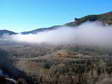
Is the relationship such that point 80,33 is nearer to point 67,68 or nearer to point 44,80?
point 67,68

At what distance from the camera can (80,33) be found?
184625mm

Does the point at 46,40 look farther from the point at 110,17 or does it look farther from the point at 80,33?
the point at 110,17

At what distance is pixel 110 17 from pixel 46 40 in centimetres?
4746

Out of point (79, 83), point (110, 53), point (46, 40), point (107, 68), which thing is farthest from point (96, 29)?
point (79, 83)

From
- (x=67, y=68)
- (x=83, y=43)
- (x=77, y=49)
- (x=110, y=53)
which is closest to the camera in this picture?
(x=67, y=68)

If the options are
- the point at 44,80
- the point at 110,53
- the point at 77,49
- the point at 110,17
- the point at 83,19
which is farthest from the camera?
the point at 83,19

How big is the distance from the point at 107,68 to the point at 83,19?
410ft

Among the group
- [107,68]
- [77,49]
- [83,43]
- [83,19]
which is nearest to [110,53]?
[77,49]

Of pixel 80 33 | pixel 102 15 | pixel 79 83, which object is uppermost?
pixel 102 15

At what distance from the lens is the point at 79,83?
173ft

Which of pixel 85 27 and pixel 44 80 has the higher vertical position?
pixel 85 27

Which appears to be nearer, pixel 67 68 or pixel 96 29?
pixel 67 68

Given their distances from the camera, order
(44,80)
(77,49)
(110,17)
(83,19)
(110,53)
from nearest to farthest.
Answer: (44,80)
(110,53)
(77,49)
(110,17)
(83,19)

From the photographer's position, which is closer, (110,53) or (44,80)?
(44,80)
